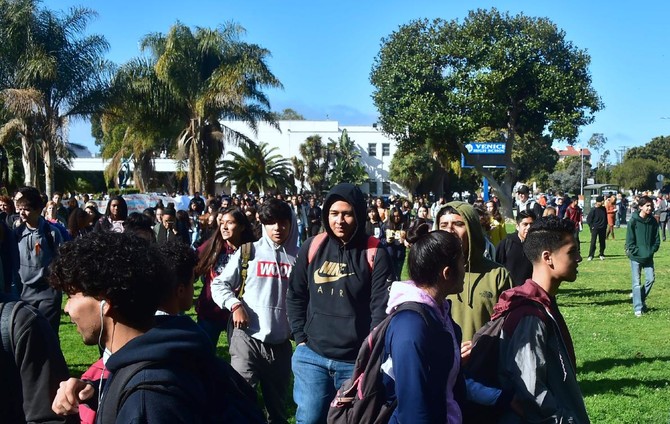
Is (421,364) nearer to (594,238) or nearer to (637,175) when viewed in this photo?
A: (594,238)

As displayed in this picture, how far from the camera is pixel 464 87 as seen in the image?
32.4 m

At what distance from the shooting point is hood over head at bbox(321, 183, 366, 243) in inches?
172

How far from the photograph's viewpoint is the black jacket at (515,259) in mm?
7723

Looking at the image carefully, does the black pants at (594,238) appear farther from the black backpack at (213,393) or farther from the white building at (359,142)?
the white building at (359,142)

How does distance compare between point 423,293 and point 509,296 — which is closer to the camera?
point 423,293

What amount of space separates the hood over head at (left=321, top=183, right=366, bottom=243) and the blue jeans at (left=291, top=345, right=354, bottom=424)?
2.38 ft

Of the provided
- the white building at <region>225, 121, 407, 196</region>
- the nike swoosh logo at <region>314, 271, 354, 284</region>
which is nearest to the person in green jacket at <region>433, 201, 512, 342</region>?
the nike swoosh logo at <region>314, 271, 354, 284</region>

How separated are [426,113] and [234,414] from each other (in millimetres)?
31457

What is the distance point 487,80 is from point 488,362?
98.4ft

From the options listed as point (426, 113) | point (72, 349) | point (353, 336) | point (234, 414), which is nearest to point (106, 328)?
point (234, 414)

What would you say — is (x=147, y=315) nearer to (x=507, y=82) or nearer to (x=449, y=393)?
(x=449, y=393)

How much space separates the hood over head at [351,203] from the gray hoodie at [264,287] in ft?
2.60

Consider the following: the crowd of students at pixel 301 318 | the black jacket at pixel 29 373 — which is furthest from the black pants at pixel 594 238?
the black jacket at pixel 29 373

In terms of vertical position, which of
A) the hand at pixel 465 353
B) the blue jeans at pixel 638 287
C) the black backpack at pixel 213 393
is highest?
the black backpack at pixel 213 393
